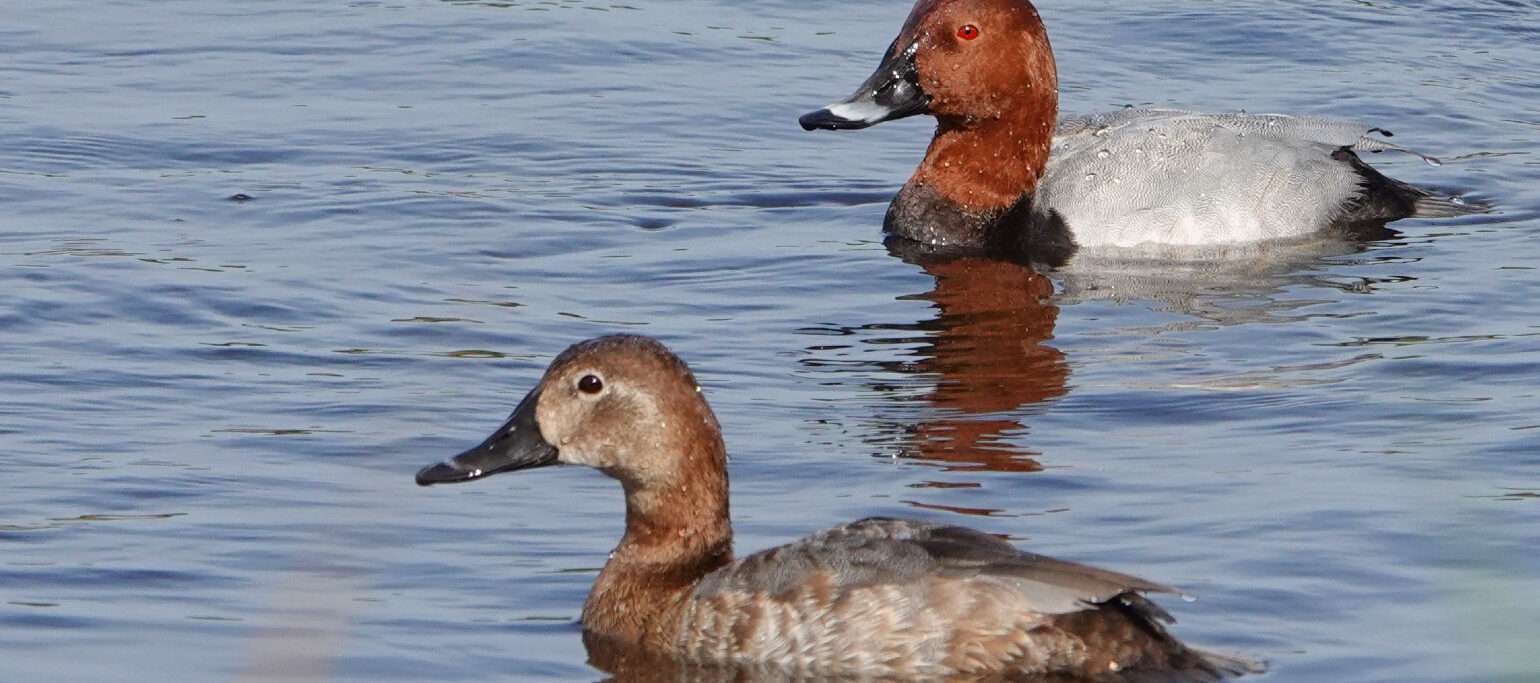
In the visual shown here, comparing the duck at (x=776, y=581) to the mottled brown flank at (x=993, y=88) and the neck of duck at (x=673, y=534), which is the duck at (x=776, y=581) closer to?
the neck of duck at (x=673, y=534)

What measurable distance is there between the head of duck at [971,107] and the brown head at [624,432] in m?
4.98

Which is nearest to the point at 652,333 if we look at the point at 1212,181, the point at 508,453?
the point at 1212,181

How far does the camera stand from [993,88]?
463 inches

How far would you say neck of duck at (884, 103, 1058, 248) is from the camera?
11672 millimetres

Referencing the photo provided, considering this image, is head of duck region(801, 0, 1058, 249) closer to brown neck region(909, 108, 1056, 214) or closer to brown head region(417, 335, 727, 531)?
brown neck region(909, 108, 1056, 214)

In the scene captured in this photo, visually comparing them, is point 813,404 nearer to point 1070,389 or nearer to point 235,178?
point 1070,389

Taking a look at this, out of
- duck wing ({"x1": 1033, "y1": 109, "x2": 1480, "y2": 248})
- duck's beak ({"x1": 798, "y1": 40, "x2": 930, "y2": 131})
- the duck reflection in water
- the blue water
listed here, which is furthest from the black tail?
duck's beak ({"x1": 798, "y1": 40, "x2": 930, "y2": 131})

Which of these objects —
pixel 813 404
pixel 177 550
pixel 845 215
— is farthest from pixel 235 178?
pixel 177 550

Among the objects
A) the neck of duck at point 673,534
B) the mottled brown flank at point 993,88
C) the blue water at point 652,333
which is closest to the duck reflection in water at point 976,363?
the blue water at point 652,333

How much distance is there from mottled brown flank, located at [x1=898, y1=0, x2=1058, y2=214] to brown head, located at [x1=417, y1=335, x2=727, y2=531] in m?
5.07

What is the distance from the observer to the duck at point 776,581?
6.16 meters

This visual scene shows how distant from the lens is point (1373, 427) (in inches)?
331

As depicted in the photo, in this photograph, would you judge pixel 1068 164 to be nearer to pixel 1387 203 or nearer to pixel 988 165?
pixel 988 165

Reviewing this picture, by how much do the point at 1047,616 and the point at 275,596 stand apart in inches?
75.7
